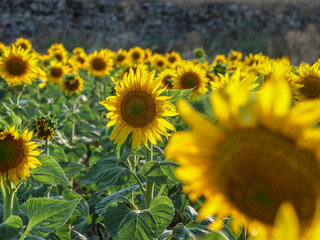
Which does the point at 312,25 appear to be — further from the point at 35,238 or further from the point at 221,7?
the point at 35,238

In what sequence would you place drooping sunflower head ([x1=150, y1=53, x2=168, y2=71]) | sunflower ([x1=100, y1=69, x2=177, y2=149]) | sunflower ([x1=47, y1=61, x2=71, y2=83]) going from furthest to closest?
drooping sunflower head ([x1=150, y1=53, x2=168, y2=71]), sunflower ([x1=47, y1=61, x2=71, y2=83]), sunflower ([x1=100, y1=69, x2=177, y2=149])

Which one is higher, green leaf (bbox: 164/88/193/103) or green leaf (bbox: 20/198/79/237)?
green leaf (bbox: 164/88/193/103)

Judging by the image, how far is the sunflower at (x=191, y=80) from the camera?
2.93 meters

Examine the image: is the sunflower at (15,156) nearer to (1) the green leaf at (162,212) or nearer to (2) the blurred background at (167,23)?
(1) the green leaf at (162,212)

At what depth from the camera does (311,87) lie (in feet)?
5.96

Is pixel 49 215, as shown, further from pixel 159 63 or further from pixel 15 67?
pixel 159 63

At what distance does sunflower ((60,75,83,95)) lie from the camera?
3377mm

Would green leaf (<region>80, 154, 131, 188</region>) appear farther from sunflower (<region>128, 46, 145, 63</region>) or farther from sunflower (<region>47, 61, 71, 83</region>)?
sunflower (<region>128, 46, 145, 63</region>)

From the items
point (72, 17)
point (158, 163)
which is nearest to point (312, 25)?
point (72, 17)

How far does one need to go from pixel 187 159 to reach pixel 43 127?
51.1 inches

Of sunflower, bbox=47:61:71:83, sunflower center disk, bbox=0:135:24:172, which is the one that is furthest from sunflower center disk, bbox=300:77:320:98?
sunflower, bbox=47:61:71:83

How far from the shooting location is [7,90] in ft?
10.3

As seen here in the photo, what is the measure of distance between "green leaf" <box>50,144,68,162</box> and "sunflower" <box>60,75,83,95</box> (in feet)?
4.77

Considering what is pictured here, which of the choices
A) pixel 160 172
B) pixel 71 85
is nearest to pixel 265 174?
pixel 160 172
